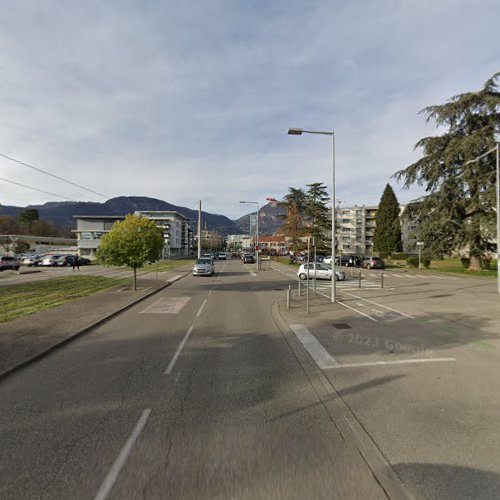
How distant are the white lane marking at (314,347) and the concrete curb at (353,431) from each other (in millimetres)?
175

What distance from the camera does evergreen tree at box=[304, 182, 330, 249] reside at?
43562mm

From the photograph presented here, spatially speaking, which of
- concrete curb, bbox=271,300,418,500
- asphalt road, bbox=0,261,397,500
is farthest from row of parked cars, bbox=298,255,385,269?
asphalt road, bbox=0,261,397,500

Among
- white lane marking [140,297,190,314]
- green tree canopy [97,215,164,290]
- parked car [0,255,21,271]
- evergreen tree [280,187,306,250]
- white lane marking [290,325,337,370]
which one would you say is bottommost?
white lane marking [140,297,190,314]

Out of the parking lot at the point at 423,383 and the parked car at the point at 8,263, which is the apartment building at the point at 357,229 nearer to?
the parked car at the point at 8,263

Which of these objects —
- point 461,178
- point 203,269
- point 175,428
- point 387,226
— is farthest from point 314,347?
point 387,226

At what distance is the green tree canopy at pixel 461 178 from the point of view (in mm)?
27767

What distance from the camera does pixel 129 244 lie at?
15.8 m

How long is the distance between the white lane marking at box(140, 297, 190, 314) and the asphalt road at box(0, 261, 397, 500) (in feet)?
14.2

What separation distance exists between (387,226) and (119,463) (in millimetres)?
71473

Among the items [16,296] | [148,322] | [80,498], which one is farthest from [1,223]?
[80,498]

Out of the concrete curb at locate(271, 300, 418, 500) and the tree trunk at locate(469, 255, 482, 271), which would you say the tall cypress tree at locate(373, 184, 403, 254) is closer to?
the tree trunk at locate(469, 255, 482, 271)

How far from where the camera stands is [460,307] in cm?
1209

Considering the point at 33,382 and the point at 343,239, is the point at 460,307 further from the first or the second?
the point at 343,239

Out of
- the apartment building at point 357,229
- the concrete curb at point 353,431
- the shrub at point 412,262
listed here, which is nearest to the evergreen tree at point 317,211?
the shrub at point 412,262
